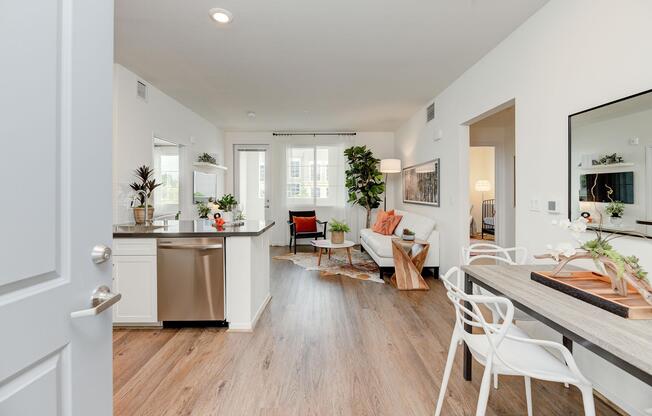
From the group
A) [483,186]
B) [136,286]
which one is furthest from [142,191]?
[483,186]

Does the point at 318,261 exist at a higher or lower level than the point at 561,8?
lower

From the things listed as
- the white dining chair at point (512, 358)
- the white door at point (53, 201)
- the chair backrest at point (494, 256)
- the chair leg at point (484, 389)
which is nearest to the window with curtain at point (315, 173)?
the chair backrest at point (494, 256)

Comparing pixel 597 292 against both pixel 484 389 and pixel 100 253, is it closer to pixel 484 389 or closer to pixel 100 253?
pixel 484 389

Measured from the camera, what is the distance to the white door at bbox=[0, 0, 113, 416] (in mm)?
606

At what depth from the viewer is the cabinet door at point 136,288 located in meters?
2.74

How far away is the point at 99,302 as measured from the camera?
0.82 metres

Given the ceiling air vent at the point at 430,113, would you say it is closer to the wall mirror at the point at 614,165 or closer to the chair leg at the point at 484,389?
the wall mirror at the point at 614,165

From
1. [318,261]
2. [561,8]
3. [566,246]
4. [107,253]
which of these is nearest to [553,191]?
[566,246]

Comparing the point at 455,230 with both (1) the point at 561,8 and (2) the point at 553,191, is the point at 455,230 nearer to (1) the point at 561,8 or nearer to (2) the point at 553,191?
(2) the point at 553,191

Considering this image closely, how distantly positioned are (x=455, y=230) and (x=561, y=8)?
8.00 feet

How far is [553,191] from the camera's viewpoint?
2.31m

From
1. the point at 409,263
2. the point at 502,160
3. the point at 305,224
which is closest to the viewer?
the point at 409,263

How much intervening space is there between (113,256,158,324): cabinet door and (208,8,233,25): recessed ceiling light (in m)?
2.01

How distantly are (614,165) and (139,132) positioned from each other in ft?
14.0
